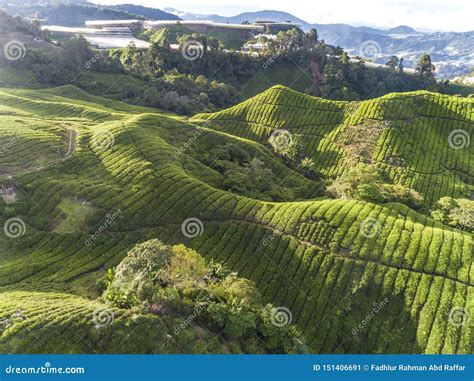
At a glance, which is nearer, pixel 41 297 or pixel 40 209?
pixel 41 297

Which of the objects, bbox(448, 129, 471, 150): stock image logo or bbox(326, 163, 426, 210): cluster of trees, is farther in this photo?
bbox(448, 129, 471, 150): stock image logo

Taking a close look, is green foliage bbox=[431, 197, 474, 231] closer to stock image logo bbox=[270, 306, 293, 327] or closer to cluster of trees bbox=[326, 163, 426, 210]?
cluster of trees bbox=[326, 163, 426, 210]

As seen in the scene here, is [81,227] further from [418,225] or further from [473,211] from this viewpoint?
[473,211]

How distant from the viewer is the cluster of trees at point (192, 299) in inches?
1135

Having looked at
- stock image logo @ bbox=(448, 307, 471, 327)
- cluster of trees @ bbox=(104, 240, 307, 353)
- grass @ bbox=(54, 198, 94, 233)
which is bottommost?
stock image logo @ bbox=(448, 307, 471, 327)

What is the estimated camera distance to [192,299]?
3117cm

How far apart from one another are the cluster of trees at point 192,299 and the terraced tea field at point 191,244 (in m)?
1.90

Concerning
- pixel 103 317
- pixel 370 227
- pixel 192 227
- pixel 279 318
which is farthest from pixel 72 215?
pixel 370 227

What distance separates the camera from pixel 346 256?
139 ft

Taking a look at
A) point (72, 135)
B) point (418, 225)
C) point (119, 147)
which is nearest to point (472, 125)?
point (418, 225)

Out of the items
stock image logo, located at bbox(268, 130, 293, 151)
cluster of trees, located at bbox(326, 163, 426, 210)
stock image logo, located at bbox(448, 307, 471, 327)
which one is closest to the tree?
stock image logo, located at bbox(268, 130, 293, 151)

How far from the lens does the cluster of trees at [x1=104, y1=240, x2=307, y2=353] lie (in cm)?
2883

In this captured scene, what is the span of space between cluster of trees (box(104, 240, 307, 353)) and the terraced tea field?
1899 mm

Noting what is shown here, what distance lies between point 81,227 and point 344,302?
101ft
